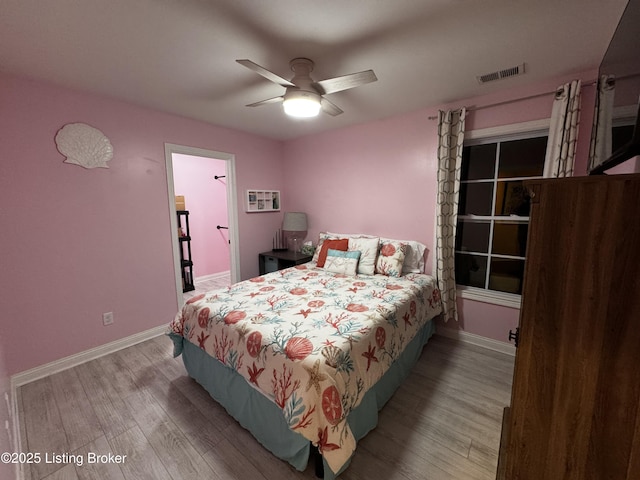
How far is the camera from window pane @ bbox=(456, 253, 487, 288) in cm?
267

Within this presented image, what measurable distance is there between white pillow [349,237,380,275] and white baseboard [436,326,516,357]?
3.36ft

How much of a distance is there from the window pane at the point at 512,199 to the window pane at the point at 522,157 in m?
0.10

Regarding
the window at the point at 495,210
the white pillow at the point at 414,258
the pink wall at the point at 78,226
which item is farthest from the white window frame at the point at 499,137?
the pink wall at the point at 78,226

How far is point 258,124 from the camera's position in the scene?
3178 mm

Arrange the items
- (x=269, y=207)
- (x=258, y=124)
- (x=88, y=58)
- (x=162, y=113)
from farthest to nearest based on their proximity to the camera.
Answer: (x=269, y=207) → (x=258, y=124) → (x=162, y=113) → (x=88, y=58)

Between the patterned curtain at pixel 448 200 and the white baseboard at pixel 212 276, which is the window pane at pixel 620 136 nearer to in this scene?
the patterned curtain at pixel 448 200

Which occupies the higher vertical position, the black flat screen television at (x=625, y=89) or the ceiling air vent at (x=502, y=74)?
the ceiling air vent at (x=502, y=74)

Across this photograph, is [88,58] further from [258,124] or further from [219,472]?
[219,472]

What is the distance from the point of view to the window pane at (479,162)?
8.30 feet

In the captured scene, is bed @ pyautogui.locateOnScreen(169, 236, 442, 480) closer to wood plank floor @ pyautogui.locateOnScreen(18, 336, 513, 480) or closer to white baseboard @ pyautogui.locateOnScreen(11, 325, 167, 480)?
wood plank floor @ pyautogui.locateOnScreen(18, 336, 513, 480)

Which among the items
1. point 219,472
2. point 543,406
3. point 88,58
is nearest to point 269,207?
point 88,58

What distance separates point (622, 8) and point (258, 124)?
2.96m

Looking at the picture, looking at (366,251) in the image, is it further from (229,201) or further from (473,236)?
(229,201)

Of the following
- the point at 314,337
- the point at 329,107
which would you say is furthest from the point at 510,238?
the point at 314,337
